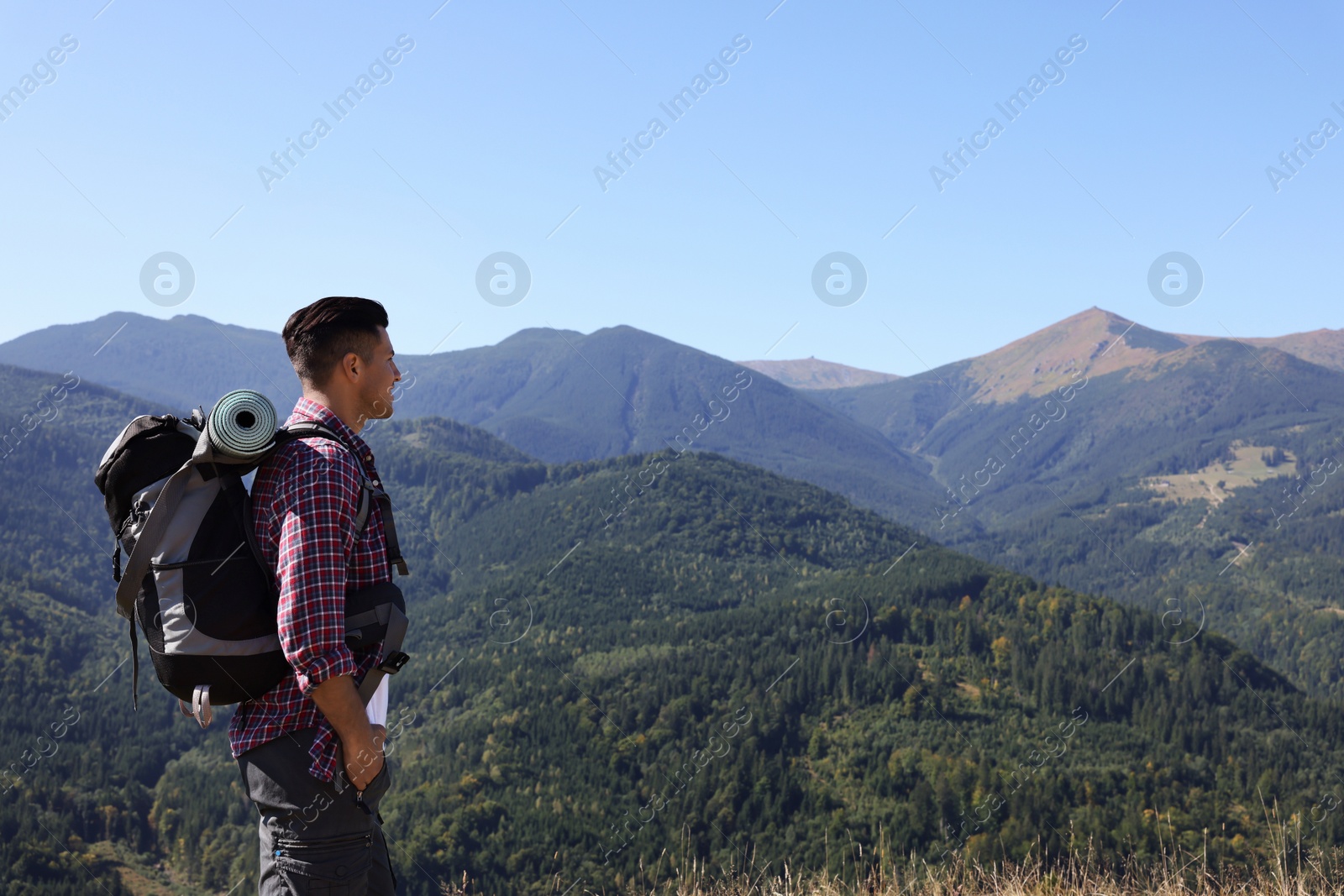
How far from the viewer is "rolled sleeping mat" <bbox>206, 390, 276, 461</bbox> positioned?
3613mm

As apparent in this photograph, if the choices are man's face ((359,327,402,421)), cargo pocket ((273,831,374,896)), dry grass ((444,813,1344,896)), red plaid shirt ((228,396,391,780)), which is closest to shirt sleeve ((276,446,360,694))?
red plaid shirt ((228,396,391,780))

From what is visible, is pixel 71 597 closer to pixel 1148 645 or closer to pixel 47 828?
pixel 47 828

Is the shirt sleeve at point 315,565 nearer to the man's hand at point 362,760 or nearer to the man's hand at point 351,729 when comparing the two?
the man's hand at point 351,729

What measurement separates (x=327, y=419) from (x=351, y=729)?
1297 mm

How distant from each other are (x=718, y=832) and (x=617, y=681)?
112 ft

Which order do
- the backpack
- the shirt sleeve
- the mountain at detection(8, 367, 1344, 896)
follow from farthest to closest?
the mountain at detection(8, 367, 1344, 896) < the backpack < the shirt sleeve

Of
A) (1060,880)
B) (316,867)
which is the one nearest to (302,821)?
(316,867)

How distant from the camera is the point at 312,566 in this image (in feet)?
11.9

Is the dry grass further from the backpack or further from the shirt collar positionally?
the shirt collar

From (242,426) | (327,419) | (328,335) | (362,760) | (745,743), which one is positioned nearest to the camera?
(242,426)

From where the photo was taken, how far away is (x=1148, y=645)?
106 m

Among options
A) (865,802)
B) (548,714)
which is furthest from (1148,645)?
(548,714)

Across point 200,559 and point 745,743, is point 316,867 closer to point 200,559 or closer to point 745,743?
point 200,559

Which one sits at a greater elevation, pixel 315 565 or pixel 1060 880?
pixel 315 565
